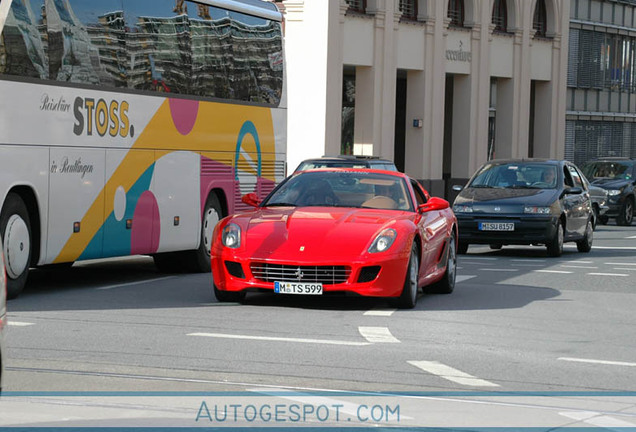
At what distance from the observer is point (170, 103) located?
17391mm

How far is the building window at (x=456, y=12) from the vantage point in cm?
4467

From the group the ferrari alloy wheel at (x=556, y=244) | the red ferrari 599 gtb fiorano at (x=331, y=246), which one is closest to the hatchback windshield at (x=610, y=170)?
the ferrari alloy wheel at (x=556, y=244)

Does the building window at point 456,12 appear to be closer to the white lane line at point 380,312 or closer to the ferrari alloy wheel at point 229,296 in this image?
the ferrari alloy wheel at point 229,296

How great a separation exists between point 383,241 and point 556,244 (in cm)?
1031

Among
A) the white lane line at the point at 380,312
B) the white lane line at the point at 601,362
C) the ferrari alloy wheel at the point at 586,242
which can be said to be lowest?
the ferrari alloy wheel at the point at 586,242

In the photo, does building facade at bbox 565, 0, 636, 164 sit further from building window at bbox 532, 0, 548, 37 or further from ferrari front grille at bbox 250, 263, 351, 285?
ferrari front grille at bbox 250, 263, 351, 285

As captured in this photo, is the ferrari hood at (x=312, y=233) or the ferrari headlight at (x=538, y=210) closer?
the ferrari hood at (x=312, y=233)

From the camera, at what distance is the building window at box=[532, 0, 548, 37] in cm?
5062

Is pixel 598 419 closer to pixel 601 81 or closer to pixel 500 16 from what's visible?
pixel 500 16

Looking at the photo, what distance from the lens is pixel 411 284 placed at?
13.7 metres

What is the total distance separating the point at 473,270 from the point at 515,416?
12224 mm

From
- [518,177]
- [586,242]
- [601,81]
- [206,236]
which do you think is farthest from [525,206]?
[601,81]

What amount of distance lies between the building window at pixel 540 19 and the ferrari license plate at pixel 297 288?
3872cm

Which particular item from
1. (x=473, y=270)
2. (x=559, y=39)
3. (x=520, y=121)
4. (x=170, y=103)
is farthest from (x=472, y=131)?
(x=170, y=103)
